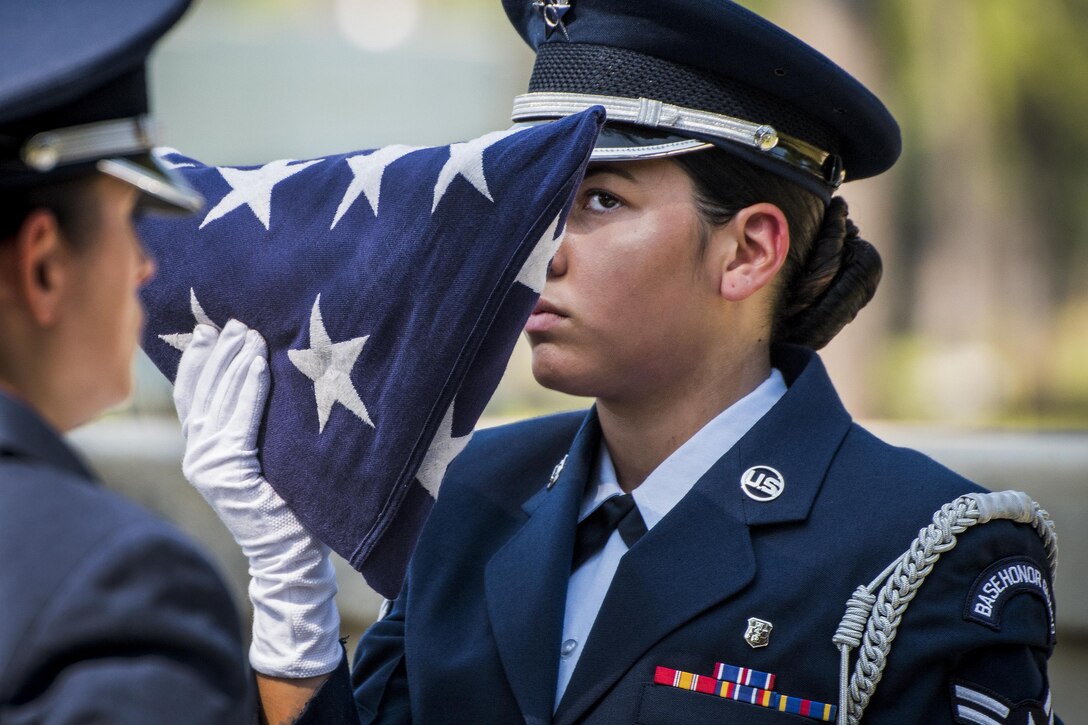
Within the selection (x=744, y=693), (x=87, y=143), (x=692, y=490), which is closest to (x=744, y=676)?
(x=744, y=693)

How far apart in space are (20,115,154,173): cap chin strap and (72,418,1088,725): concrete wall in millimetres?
3030

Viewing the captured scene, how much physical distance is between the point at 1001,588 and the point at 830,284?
733 millimetres

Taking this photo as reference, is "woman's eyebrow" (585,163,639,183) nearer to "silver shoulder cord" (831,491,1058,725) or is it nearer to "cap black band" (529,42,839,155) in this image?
"cap black band" (529,42,839,155)

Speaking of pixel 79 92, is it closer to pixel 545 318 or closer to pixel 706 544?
pixel 545 318

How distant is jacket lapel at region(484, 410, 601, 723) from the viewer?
2102mm

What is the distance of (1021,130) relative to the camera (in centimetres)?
597

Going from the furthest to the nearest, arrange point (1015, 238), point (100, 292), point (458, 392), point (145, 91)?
point (1015, 238), point (458, 392), point (145, 91), point (100, 292)

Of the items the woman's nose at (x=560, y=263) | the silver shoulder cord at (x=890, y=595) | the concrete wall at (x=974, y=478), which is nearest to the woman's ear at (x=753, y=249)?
the woman's nose at (x=560, y=263)

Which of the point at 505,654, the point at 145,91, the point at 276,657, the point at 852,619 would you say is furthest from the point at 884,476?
the point at 145,91

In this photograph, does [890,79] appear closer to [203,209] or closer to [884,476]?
[884,476]

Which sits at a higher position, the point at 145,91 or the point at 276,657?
the point at 145,91

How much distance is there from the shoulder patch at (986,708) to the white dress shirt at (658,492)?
557 mm

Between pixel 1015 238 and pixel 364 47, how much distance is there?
117 inches

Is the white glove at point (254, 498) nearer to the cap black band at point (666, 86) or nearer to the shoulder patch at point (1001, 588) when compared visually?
the cap black band at point (666, 86)
